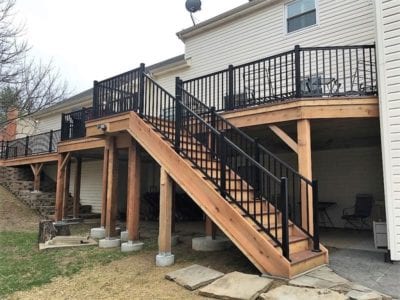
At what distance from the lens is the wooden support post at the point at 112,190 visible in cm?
750

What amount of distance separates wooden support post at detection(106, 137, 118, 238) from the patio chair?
5539 millimetres

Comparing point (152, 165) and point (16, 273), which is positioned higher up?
point (152, 165)

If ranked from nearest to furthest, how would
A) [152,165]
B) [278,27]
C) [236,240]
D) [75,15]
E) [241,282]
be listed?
[241,282] → [236,240] → [278,27] → [75,15] → [152,165]

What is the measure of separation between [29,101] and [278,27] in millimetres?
7342

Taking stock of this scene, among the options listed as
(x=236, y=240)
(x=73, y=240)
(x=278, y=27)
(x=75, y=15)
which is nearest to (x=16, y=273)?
(x=73, y=240)

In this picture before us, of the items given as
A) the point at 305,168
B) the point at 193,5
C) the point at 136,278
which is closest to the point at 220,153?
the point at 305,168

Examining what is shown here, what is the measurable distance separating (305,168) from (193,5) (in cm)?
1097

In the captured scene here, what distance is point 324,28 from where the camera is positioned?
29.4 ft

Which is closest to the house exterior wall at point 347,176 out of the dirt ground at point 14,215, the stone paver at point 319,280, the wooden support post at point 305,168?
the wooden support post at point 305,168

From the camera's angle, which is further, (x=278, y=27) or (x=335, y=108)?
(x=278, y=27)

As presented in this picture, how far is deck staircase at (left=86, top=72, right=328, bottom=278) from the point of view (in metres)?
4.56

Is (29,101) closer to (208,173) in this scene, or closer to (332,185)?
(208,173)

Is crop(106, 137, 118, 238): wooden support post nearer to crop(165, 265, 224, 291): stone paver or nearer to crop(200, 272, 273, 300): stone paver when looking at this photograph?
crop(165, 265, 224, 291): stone paver

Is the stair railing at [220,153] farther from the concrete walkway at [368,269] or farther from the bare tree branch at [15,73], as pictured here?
the bare tree branch at [15,73]
